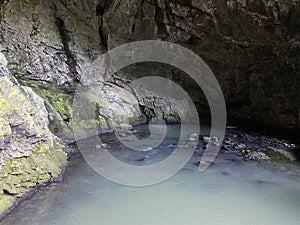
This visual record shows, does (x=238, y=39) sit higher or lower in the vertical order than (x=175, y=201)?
higher

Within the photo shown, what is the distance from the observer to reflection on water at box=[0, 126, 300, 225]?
Result: 5.00 metres

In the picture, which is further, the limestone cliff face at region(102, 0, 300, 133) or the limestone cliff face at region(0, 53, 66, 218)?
the limestone cliff face at region(102, 0, 300, 133)

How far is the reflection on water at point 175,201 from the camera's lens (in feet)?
16.4

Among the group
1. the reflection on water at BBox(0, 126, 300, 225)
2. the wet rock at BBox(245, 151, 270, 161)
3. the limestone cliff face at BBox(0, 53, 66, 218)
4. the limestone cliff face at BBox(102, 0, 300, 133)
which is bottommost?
the reflection on water at BBox(0, 126, 300, 225)

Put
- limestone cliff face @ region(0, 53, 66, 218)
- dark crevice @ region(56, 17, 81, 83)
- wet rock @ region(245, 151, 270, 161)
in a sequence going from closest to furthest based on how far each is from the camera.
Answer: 1. limestone cliff face @ region(0, 53, 66, 218)
2. wet rock @ region(245, 151, 270, 161)
3. dark crevice @ region(56, 17, 81, 83)

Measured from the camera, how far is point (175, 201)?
5.70 meters

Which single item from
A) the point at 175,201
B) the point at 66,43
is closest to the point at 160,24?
the point at 66,43

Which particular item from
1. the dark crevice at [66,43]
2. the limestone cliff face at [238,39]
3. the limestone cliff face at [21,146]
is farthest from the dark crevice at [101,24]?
the limestone cliff face at [21,146]

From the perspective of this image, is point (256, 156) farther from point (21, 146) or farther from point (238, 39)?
point (21, 146)

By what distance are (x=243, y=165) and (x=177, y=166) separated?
1561mm

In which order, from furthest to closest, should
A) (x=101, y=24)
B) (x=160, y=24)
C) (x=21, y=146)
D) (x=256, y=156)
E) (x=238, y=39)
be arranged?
1. (x=101, y=24)
2. (x=160, y=24)
3. (x=238, y=39)
4. (x=256, y=156)
5. (x=21, y=146)

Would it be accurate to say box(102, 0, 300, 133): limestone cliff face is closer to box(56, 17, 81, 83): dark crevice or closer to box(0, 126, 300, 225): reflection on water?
box(56, 17, 81, 83): dark crevice

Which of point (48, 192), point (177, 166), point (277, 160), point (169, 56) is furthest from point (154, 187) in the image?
point (169, 56)

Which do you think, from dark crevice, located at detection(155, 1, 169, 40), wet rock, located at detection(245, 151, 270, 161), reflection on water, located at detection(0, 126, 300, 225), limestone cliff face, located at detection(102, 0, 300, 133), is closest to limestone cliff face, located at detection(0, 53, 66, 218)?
reflection on water, located at detection(0, 126, 300, 225)
